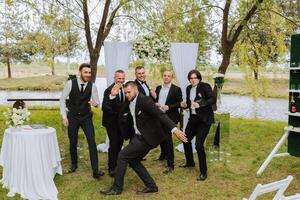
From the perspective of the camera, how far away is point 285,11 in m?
12.0

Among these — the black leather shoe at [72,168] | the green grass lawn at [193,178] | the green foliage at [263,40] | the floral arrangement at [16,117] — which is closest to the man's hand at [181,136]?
the green grass lawn at [193,178]

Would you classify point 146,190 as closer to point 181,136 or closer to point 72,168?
point 181,136

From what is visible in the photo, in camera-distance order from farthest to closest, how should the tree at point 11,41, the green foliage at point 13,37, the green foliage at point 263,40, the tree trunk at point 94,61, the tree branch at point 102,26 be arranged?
the tree at point 11,41
the green foliage at point 13,37
the tree trunk at point 94,61
the tree branch at point 102,26
the green foliage at point 263,40

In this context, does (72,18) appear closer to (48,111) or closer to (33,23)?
(33,23)

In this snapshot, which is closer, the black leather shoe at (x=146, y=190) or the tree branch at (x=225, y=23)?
the black leather shoe at (x=146, y=190)

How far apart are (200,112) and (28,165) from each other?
8.55 feet

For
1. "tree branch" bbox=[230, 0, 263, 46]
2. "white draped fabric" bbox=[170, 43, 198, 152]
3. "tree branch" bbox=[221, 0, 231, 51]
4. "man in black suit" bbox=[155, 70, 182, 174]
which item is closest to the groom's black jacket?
"man in black suit" bbox=[155, 70, 182, 174]

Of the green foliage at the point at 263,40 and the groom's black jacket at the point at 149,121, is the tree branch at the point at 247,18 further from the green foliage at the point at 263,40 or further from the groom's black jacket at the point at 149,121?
the groom's black jacket at the point at 149,121

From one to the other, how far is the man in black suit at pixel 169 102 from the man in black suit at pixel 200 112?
26cm

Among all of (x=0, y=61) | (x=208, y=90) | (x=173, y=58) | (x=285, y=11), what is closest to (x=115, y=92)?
(x=208, y=90)

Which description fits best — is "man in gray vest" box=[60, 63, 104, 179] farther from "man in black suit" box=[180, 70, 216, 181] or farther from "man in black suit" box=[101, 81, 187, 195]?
"man in black suit" box=[180, 70, 216, 181]

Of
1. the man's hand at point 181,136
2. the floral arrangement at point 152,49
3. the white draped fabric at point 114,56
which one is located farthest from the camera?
the floral arrangement at point 152,49

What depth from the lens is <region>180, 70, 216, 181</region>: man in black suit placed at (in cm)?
614

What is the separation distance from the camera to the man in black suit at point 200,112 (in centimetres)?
614
